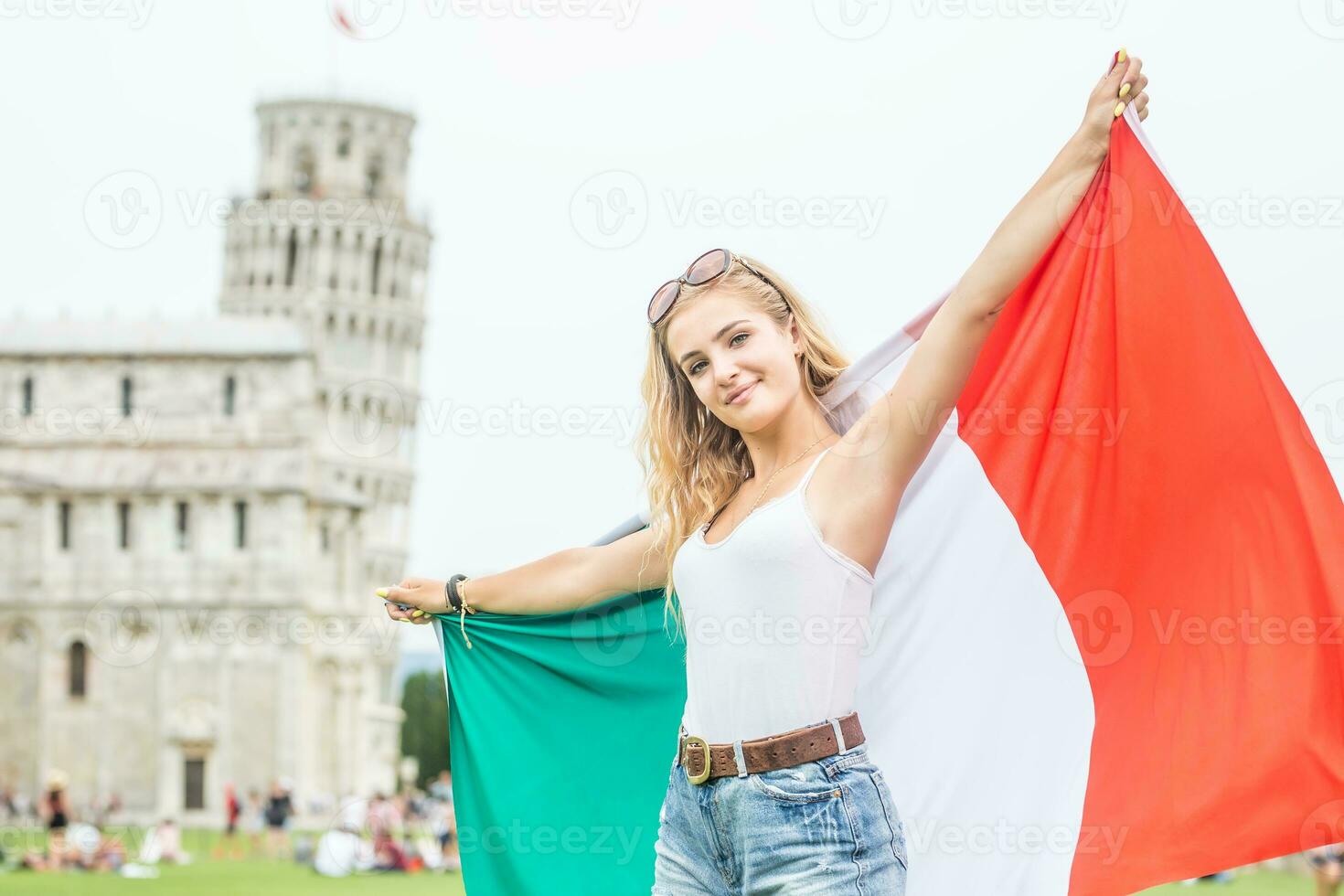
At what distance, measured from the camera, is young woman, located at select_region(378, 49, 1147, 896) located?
2875 millimetres

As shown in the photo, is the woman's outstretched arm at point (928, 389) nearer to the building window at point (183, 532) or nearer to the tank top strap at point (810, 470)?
the tank top strap at point (810, 470)

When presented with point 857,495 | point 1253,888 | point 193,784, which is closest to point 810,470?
point 857,495

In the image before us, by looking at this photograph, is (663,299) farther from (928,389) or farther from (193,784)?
(193,784)

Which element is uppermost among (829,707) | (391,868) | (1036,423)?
(1036,423)

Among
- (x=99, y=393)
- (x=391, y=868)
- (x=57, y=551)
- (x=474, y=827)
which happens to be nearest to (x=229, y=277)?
(x=99, y=393)

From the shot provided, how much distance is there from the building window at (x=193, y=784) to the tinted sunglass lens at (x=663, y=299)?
1875 inches

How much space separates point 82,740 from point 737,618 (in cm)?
4890

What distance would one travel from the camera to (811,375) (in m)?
3.37

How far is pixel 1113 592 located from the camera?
3654 mm

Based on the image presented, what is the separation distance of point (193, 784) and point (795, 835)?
48417 millimetres

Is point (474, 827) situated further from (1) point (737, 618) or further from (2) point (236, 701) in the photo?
(2) point (236, 701)

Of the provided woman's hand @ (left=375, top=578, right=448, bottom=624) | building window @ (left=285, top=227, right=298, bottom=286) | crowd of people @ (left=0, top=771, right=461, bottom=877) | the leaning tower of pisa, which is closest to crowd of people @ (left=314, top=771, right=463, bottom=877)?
crowd of people @ (left=0, top=771, right=461, bottom=877)

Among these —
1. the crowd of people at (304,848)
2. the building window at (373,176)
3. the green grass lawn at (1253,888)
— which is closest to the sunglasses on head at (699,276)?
the green grass lawn at (1253,888)

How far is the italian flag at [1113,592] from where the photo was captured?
3.51m
